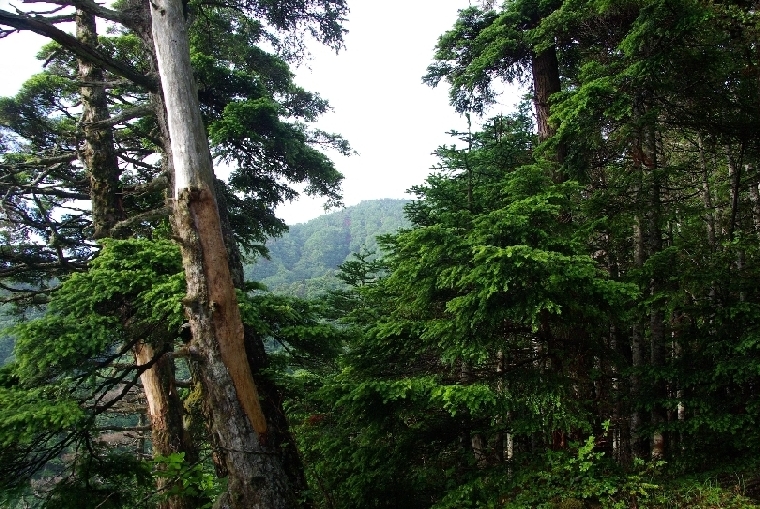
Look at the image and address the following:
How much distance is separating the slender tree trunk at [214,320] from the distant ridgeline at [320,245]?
4654 cm

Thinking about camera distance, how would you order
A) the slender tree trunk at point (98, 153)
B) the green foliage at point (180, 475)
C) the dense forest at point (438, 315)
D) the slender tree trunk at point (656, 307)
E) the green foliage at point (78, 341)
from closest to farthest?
the green foliage at point (180, 475) < the green foliage at point (78, 341) < the dense forest at point (438, 315) < the slender tree trunk at point (656, 307) < the slender tree trunk at point (98, 153)

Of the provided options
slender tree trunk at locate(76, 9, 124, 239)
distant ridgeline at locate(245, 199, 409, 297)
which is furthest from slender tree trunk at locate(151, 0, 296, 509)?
distant ridgeline at locate(245, 199, 409, 297)

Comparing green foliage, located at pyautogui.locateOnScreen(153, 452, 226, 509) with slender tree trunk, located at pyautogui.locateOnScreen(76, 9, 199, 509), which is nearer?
green foliage, located at pyautogui.locateOnScreen(153, 452, 226, 509)

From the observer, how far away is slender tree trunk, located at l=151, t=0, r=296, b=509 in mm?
3957

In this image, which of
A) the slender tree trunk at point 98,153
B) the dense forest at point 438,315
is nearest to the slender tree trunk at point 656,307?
the dense forest at point 438,315

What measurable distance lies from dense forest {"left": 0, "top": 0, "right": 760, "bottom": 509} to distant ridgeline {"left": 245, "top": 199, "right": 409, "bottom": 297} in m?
44.7

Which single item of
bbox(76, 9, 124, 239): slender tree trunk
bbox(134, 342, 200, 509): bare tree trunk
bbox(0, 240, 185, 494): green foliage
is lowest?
bbox(134, 342, 200, 509): bare tree trunk

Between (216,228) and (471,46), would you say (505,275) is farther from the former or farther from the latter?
(471,46)

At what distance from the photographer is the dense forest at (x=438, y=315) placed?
12.8 ft

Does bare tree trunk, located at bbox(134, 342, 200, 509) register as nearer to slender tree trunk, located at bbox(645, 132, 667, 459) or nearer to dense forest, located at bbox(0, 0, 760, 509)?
dense forest, located at bbox(0, 0, 760, 509)

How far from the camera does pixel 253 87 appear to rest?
24.7 feet

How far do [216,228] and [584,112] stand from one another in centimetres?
485

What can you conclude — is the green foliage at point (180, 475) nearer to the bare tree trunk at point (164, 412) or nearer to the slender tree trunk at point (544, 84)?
the bare tree trunk at point (164, 412)

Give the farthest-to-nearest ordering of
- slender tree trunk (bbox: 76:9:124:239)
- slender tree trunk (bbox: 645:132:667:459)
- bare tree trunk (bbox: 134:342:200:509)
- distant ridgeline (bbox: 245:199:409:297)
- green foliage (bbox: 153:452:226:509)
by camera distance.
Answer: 1. distant ridgeline (bbox: 245:199:409:297)
2. slender tree trunk (bbox: 76:9:124:239)
3. bare tree trunk (bbox: 134:342:200:509)
4. slender tree trunk (bbox: 645:132:667:459)
5. green foliage (bbox: 153:452:226:509)
